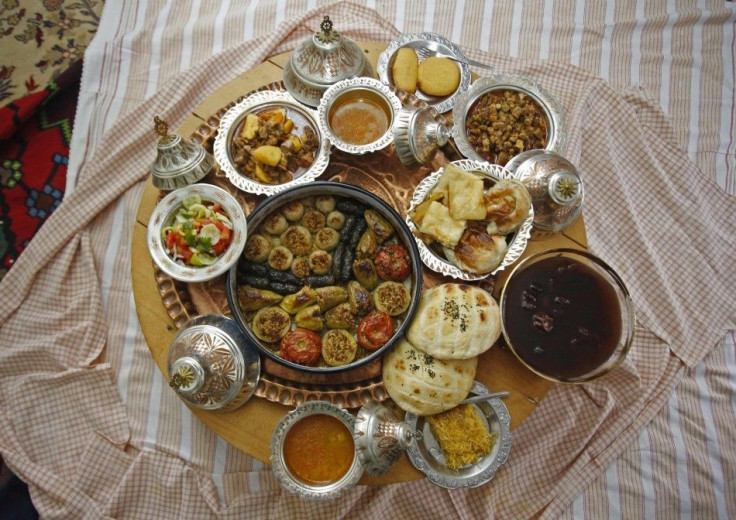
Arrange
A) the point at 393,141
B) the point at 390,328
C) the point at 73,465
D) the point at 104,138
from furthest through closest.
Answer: the point at 104,138, the point at 73,465, the point at 393,141, the point at 390,328

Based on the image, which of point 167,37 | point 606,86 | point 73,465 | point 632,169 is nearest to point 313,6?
point 167,37

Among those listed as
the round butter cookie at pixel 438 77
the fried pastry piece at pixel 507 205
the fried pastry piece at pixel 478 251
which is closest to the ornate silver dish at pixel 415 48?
the round butter cookie at pixel 438 77

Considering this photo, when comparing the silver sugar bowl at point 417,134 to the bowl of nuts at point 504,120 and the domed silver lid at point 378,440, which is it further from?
the domed silver lid at point 378,440

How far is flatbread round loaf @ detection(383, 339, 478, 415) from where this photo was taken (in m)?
3.31

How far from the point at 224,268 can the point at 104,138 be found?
201 centimetres

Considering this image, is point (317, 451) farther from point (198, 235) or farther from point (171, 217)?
point (171, 217)

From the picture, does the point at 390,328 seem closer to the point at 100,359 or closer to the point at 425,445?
the point at 425,445

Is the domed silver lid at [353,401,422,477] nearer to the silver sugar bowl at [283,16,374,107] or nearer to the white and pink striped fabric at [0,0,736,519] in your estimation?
the white and pink striped fabric at [0,0,736,519]

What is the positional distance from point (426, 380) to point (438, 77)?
222 cm

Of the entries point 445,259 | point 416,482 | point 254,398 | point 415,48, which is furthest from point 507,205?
point 416,482

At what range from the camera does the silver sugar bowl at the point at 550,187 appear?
347cm

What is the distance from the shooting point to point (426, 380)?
10.8 ft

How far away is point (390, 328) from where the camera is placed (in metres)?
3.45

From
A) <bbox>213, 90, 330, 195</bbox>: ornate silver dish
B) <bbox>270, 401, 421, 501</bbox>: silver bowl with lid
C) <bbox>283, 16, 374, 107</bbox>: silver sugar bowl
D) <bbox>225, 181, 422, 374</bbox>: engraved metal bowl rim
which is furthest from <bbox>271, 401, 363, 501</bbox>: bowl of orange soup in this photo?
<bbox>283, 16, 374, 107</bbox>: silver sugar bowl
